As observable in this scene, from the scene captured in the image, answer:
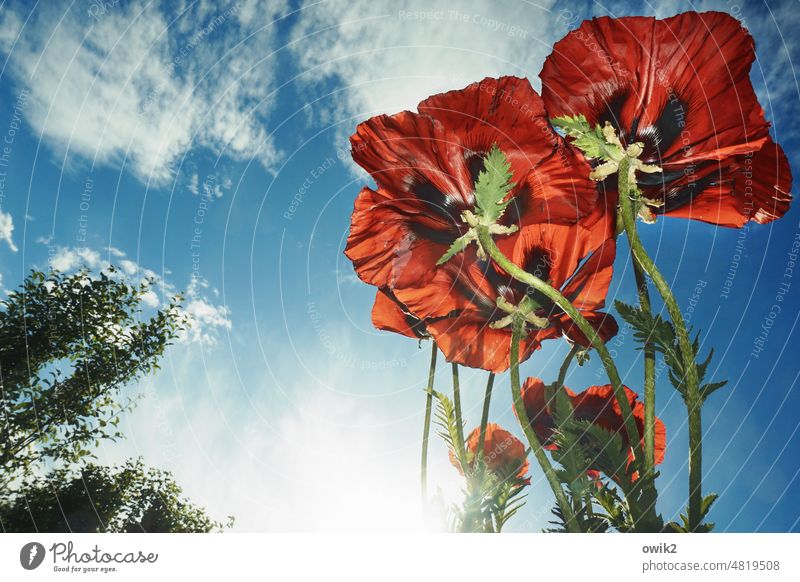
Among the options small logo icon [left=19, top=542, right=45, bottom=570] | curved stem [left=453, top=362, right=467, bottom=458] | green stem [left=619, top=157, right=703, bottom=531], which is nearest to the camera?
green stem [left=619, top=157, right=703, bottom=531]

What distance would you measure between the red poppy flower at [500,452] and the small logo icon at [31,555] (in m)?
0.54

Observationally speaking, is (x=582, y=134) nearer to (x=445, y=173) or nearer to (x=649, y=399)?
(x=445, y=173)

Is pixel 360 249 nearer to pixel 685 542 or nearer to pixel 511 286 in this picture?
pixel 511 286

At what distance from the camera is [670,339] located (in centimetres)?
32

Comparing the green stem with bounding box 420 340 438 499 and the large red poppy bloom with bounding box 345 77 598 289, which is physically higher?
the large red poppy bloom with bounding box 345 77 598 289

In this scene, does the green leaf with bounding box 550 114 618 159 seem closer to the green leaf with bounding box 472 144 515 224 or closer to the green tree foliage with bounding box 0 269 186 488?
the green leaf with bounding box 472 144 515 224

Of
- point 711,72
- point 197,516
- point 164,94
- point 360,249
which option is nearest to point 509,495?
point 360,249

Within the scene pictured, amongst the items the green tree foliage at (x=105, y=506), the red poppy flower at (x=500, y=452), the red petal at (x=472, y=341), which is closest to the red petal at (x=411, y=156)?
the red petal at (x=472, y=341)

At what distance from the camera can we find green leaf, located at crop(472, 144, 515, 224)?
0.36m

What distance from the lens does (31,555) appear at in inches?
22.6

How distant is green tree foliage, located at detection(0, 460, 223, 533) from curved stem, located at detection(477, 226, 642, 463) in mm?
563

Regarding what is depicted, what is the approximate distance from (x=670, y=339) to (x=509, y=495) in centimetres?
18

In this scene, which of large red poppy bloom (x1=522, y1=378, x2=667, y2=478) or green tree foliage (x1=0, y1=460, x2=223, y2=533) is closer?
large red poppy bloom (x1=522, y1=378, x2=667, y2=478)

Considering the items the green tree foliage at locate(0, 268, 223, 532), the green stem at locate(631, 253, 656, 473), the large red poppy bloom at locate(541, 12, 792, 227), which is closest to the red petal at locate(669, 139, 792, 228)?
the large red poppy bloom at locate(541, 12, 792, 227)
